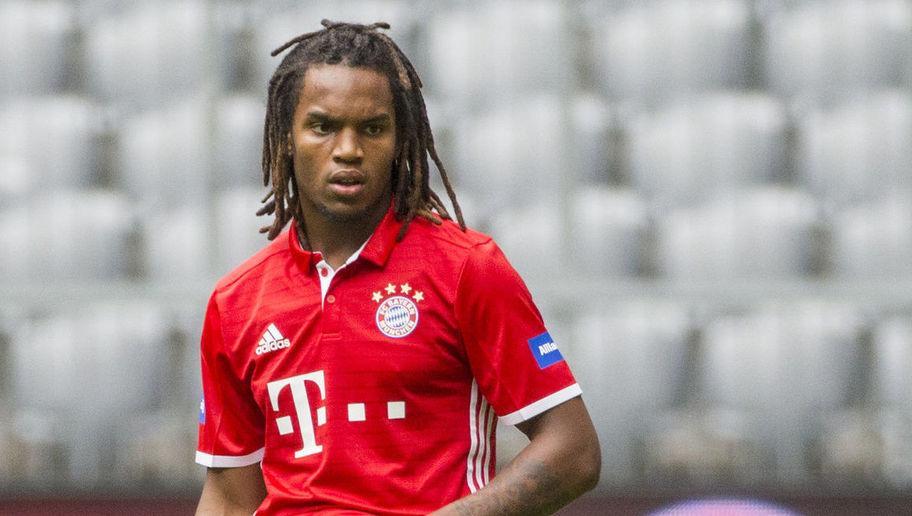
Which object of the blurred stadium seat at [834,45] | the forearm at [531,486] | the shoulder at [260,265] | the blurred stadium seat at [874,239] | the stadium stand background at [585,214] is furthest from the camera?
the blurred stadium seat at [834,45]

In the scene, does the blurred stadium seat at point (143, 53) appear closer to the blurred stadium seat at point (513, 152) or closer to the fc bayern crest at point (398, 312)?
the blurred stadium seat at point (513, 152)

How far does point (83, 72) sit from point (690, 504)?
8.13 ft

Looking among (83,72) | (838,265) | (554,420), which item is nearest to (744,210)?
(838,265)

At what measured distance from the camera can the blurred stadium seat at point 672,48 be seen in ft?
17.4

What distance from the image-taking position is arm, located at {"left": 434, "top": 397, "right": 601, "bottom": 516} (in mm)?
2418

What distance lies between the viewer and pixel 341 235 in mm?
2602

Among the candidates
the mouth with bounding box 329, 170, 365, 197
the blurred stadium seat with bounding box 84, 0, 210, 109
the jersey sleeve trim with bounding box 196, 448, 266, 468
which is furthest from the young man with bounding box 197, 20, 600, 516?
the blurred stadium seat with bounding box 84, 0, 210, 109

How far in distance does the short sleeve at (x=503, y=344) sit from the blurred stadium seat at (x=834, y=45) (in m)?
3.11

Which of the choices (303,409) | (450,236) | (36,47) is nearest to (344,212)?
(450,236)

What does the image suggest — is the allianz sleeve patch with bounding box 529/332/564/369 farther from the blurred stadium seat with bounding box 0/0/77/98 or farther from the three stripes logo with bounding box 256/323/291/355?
the blurred stadium seat with bounding box 0/0/77/98

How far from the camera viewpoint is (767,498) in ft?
16.3

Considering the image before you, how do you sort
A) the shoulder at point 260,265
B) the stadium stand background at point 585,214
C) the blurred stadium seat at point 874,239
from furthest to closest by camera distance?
1. the blurred stadium seat at point 874,239
2. the stadium stand background at point 585,214
3. the shoulder at point 260,265

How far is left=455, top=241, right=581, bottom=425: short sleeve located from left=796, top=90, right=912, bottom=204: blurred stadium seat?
9.96ft

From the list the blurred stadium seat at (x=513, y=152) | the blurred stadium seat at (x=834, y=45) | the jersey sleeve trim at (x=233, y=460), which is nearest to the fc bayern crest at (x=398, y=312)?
the jersey sleeve trim at (x=233, y=460)
